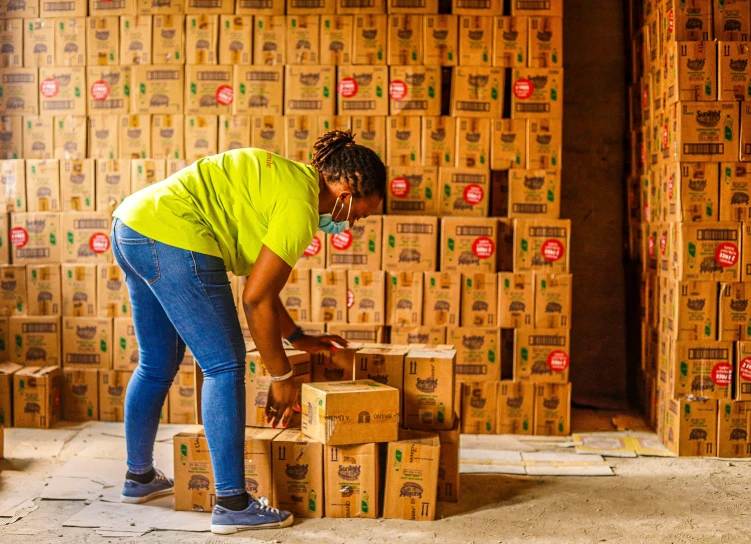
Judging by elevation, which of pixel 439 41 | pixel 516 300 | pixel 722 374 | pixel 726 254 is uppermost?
pixel 439 41

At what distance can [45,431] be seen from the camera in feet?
13.3

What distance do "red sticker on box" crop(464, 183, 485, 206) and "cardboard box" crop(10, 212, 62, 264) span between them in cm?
220

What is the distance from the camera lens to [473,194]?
426 cm

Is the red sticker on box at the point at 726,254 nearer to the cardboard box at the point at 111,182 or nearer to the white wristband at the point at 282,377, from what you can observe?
the white wristband at the point at 282,377

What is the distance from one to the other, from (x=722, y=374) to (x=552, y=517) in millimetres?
1369

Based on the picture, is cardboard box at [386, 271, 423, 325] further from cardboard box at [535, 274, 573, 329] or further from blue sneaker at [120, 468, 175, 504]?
blue sneaker at [120, 468, 175, 504]

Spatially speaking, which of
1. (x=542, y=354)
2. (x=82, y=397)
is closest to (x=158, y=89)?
(x=82, y=397)

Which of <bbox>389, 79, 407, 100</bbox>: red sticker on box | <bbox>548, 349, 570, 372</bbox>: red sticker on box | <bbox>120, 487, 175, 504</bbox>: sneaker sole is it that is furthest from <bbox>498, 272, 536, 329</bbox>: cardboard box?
<bbox>120, 487, 175, 504</bbox>: sneaker sole

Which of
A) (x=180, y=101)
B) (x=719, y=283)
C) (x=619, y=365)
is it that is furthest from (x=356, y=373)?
(x=619, y=365)

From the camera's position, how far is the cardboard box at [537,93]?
167 inches

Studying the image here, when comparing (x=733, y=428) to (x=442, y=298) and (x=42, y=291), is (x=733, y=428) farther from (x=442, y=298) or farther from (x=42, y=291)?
(x=42, y=291)

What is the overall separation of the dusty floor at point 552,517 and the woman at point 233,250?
0.28 metres

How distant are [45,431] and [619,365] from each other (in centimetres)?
329

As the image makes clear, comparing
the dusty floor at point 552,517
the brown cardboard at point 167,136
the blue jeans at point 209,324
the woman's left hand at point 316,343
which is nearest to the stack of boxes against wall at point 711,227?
the dusty floor at point 552,517
